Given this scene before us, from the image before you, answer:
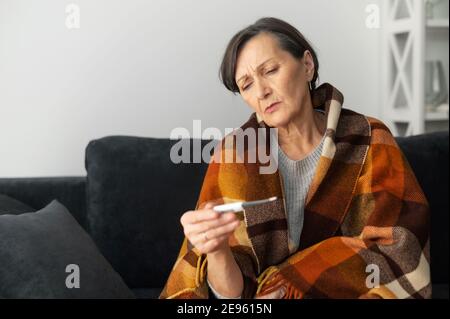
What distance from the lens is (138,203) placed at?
1629 millimetres

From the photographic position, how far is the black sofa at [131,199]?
163cm

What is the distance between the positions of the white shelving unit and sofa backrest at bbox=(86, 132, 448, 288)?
2.56 feet

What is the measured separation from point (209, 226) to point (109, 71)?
38.9 inches

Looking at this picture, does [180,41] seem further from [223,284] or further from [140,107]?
[223,284]

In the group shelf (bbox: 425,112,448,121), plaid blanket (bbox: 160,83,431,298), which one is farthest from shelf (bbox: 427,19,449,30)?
plaid blanket (bbox: 160,83,431,298)

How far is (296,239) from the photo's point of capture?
1.38m

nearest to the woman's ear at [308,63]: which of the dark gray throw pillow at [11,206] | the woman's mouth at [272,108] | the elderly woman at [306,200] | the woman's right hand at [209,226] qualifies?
the elderly woman at [306,200]

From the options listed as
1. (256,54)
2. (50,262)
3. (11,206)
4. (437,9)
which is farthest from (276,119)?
(437,9)

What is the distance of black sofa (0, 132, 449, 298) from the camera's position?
64.2 inches

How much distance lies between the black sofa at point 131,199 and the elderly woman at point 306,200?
0.28 metres

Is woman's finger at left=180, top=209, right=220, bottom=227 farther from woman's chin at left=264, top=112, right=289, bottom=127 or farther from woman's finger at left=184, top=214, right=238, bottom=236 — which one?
woman's chin at left=264, top=112, right=289, bottom=127

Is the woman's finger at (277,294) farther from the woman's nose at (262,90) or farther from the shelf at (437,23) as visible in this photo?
the shelf at (437,23)

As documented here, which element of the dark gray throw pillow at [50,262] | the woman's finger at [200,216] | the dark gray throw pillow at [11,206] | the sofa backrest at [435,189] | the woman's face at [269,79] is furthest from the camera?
the sofa backrest at [435,189]
